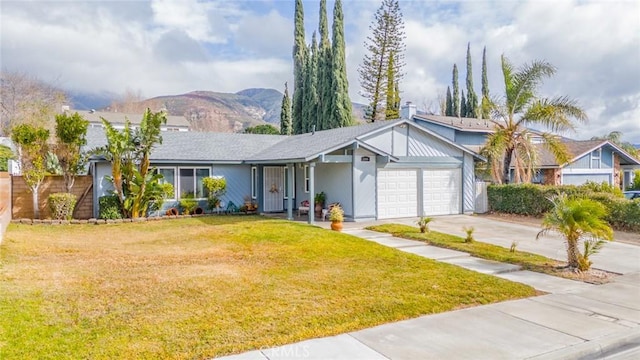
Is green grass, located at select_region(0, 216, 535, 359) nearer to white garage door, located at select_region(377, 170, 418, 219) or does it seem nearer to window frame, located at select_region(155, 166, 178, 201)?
white garage door, located at select_region(377, 170, 418, 219)

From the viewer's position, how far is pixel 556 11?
48.7 feet

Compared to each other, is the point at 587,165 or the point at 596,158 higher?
the point at 596,158

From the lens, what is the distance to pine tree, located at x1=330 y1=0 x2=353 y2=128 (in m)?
33.3

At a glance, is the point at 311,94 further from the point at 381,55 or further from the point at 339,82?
the point at 381,55

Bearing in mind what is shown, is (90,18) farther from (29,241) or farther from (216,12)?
(29,241)

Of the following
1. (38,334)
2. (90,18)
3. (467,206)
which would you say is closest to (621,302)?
(38,334)

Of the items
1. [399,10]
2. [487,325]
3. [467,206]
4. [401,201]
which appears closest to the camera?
[487,325]

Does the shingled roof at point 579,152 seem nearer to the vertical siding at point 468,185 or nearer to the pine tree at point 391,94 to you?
the vertical siding at point 468,185

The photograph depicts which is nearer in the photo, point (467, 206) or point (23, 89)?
point (467, 206)

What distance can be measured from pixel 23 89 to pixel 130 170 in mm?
25877

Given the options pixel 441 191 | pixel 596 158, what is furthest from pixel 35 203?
pixel 596 158

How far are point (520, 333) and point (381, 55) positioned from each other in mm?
31840

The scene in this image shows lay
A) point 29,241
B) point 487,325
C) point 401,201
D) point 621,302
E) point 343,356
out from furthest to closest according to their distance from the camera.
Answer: point 401,201, point 29,241, point 621,302, point 487,325, point 343,356

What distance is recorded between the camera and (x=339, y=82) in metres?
33.5
